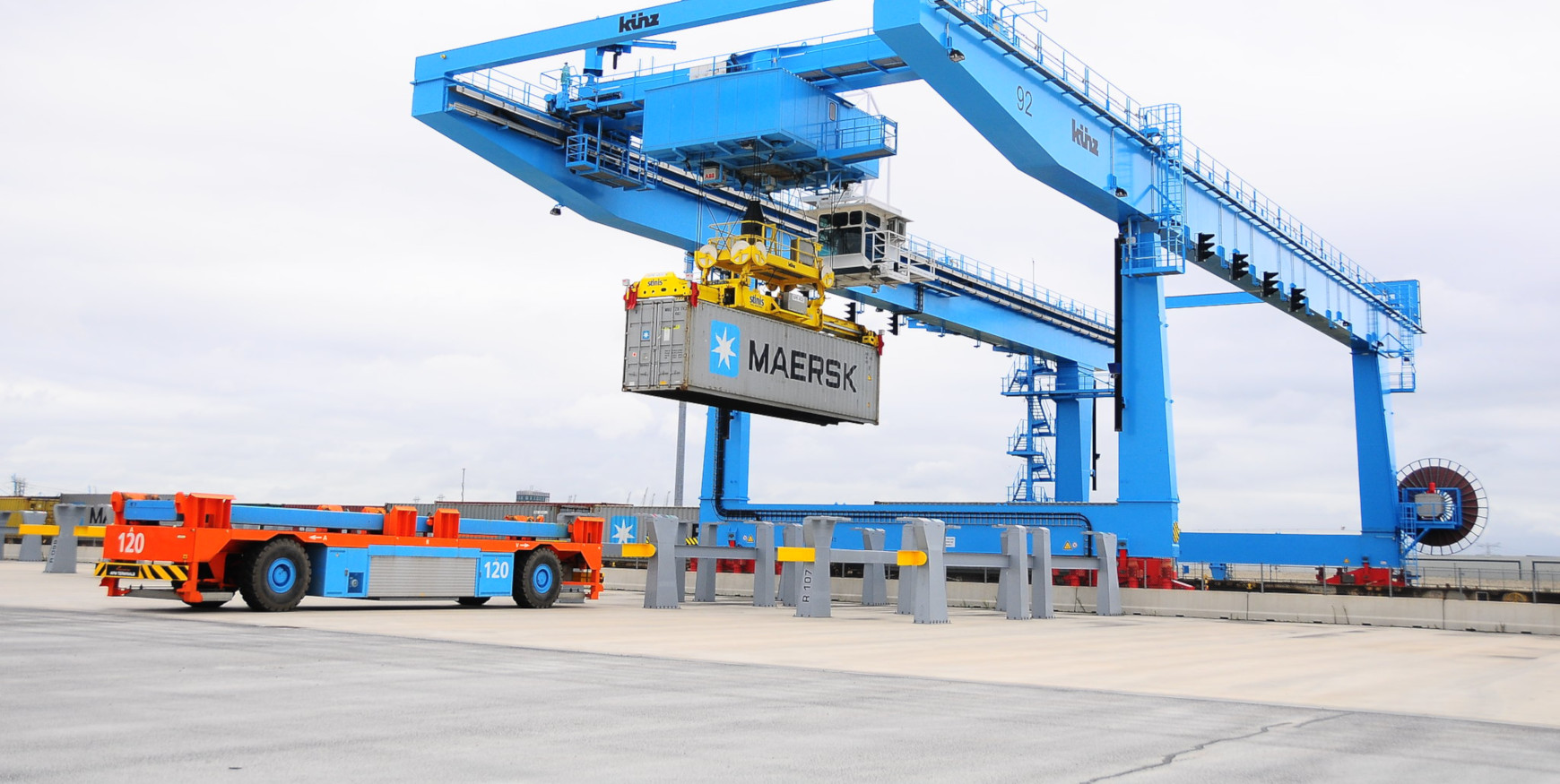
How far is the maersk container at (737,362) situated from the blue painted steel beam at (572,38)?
562 centimetres

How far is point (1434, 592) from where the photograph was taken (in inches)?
1139

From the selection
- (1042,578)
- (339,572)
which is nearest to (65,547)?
(339,572)

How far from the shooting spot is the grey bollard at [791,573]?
25.4 metres

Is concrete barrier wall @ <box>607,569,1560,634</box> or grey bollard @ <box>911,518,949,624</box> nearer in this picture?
grey bollard @ <box>911,518,949,624</box>

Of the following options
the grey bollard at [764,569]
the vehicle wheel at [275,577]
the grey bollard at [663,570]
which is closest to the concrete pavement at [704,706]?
the vehicle wheel at [275,577]

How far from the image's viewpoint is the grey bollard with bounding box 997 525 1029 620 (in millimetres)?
23250

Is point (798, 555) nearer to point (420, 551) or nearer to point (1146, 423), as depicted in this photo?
point (420, 551)

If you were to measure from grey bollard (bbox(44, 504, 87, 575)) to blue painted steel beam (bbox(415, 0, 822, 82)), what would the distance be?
15061 millimetres

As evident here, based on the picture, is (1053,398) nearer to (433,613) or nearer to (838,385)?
(838,385)

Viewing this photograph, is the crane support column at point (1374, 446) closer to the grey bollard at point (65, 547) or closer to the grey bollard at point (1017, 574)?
the grey bollard at point (1017, 574)

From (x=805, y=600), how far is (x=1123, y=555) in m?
9.64

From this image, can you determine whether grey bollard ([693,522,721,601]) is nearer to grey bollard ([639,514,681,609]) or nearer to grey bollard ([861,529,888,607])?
grey bollard ([861,529,888,607])

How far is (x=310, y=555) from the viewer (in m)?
17.8

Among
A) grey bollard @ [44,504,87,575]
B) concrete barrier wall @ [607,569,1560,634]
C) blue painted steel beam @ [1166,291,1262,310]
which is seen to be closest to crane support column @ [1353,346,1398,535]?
blue painted steel beam @ [1166,291,1262,310]
